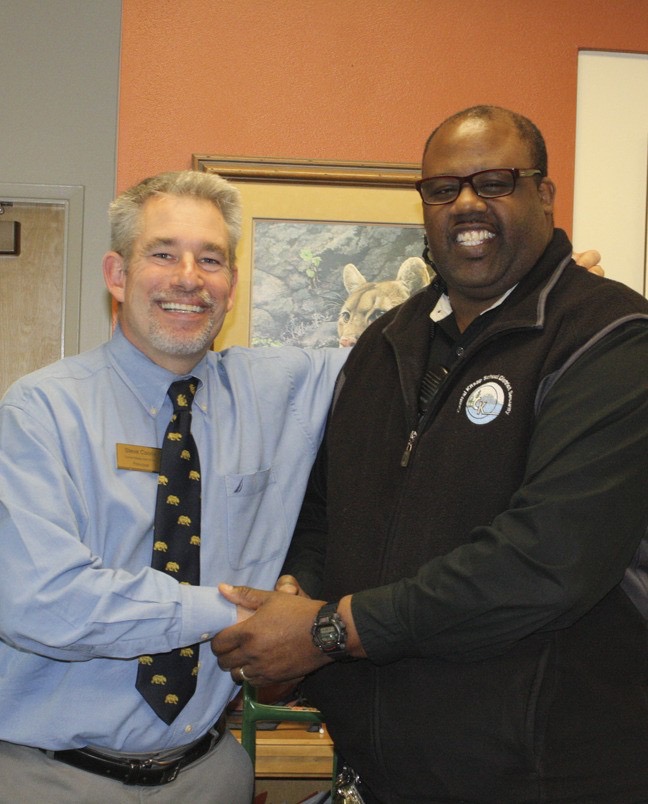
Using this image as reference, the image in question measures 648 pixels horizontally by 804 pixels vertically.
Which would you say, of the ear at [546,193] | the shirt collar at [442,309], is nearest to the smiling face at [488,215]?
the ear at [546,193]

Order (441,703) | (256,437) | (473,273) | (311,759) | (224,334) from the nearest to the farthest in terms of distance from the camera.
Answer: (441,703)
(473,273)
(256,437)
(311,759)
(224,334)

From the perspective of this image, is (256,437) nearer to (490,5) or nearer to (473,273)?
(473,273)

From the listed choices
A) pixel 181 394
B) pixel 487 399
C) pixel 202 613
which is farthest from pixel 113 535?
pixel 487 399

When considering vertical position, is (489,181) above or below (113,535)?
above

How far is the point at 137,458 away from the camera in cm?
199

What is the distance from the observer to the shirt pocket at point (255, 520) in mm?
2057

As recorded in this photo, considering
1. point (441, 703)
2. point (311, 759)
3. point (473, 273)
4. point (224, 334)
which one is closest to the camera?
point (441, 703)

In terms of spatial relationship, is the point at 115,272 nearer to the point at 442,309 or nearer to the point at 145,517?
the point at 145,517

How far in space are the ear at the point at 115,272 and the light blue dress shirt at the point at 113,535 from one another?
0.13 metres

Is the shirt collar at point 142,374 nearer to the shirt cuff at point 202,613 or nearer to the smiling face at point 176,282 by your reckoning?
the smiling face at point 176,282

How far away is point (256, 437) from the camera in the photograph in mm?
2174

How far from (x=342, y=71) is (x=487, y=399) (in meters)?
2.14

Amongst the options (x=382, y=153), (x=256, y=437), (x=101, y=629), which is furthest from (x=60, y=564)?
(x=382, y=153)

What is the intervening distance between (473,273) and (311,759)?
1.93 metres
